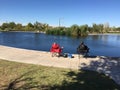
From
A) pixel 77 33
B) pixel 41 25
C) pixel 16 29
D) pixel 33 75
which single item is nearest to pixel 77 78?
pixel 33 75

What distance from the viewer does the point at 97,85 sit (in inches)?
235

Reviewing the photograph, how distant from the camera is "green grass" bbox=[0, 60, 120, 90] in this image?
18.7ft

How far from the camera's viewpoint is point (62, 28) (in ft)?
270

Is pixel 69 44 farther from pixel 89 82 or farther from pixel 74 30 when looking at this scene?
pixel 74 30

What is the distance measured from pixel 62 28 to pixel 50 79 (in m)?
76.6

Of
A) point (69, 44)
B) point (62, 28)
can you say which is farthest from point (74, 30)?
point (69, 44)

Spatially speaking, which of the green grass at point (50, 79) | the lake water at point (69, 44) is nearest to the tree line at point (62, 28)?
the lake water at point (69, 44)

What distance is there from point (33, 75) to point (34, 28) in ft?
427

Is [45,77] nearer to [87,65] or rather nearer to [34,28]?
[87,65]

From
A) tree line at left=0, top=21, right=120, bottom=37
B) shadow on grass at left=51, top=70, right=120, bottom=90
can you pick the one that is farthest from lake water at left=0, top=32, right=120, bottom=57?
tree line at left=0, top=21, right=120, bottom=37

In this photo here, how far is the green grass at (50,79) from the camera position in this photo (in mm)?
5707

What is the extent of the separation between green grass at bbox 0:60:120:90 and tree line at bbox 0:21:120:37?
63.2 metres

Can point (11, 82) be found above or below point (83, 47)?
below

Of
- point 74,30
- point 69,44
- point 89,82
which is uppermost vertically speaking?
point 74,30
